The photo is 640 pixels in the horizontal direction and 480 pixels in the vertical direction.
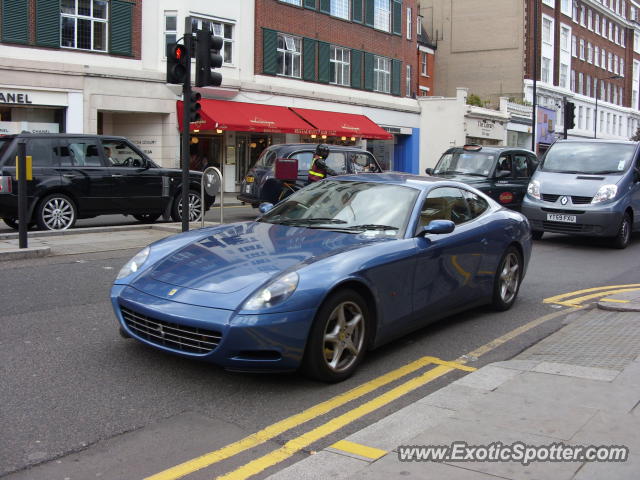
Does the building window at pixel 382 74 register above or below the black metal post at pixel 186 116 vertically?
above

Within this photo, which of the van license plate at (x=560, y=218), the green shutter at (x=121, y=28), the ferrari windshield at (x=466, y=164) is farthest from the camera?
the green shutter at (x=121, y=28)

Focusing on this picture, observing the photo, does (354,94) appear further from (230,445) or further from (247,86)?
(230,445)

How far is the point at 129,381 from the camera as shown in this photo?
4.69 metres

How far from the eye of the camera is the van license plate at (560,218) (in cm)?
1216

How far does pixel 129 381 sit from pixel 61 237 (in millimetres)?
7440

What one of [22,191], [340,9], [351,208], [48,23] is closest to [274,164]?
[22,191]

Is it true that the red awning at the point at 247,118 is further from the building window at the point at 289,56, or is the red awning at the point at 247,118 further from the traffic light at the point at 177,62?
the traffic light at the point at 177,62

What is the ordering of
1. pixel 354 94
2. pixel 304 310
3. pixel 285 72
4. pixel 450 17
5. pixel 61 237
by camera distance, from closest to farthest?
pixel 304 310
pixel 61 237
pixel 285 72
pixel 354 94
pixel 450 17

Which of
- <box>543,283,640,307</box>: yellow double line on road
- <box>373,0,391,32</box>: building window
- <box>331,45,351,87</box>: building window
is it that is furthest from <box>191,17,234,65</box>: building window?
<box>543,283,640,307</box>: yellow double line on road

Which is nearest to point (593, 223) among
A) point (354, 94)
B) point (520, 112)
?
point (354, 94)

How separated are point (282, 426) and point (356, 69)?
31621mm

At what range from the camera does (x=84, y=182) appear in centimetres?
1259

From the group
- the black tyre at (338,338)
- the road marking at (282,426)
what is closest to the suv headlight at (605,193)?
the road marking at (282,426)

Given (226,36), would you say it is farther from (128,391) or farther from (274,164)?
(128,391)
